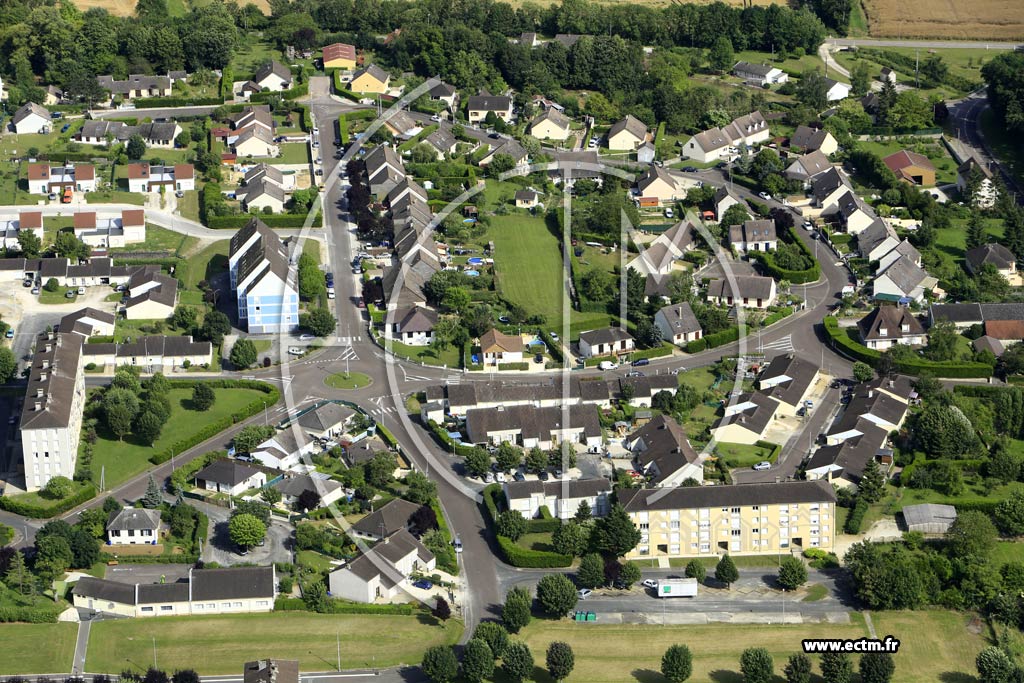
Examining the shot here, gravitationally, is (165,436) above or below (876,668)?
above

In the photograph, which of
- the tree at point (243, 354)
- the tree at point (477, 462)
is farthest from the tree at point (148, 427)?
the tree at point (477, 462)

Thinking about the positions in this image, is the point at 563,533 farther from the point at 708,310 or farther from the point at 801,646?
the point at 708,310

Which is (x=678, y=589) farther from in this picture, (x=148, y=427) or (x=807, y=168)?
(x=807, y=168)

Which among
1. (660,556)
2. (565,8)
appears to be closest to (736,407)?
(660,556)

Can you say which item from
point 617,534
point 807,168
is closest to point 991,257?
point 807,168

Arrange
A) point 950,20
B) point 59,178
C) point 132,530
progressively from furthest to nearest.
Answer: point 950,20
point 59,178
point 132,530

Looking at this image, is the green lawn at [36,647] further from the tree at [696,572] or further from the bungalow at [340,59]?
the bungalow at [340,59]
